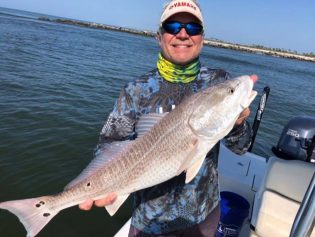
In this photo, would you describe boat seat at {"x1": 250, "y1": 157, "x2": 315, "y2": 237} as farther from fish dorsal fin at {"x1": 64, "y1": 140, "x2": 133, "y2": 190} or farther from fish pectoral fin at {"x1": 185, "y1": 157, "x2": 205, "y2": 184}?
fish dorsal fin at {"x1": 64, "y1": 140, "x2": 133, "y2": 190}

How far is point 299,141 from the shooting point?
16.6 feet

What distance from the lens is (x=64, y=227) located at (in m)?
6.31

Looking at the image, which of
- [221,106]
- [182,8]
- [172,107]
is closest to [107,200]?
[172,107]

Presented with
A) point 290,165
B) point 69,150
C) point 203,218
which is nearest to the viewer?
point 203,218

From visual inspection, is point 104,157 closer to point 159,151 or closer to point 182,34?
point 159,151

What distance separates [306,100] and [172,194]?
2277 centimetres

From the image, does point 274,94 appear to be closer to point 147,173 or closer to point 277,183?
point 277,183

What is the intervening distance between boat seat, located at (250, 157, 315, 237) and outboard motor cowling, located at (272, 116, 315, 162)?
Result: 1.26 meters

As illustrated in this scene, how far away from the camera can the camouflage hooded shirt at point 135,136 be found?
2.97 m

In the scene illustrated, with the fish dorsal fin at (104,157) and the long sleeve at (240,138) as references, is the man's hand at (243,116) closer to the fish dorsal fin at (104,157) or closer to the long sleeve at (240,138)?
the long sleeve at (240,138)

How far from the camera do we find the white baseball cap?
2.94 metres

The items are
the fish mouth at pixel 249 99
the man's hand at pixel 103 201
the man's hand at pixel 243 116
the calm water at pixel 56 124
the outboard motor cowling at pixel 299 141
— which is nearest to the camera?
the fish mouth at pixel 249 99

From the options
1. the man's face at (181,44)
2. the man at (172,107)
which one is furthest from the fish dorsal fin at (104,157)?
the man's face at (181,44)

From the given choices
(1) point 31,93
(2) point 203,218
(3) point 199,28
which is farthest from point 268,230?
(1) point 31,93
